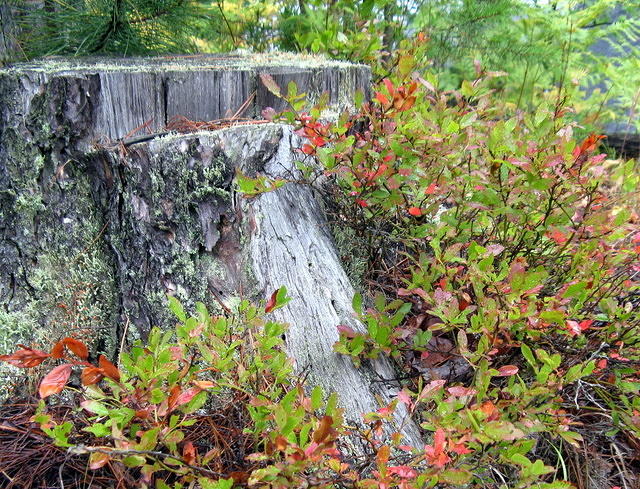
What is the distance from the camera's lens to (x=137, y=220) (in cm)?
220

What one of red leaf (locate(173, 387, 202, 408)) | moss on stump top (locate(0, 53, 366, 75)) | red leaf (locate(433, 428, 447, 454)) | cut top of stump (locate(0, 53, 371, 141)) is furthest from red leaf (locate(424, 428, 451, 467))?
moss on stump top (locate(0, 53, 366, 75))

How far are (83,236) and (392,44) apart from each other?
346cm

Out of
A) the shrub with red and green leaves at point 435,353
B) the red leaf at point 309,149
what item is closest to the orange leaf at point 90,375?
the shrub with red and green leaves at point 435,353

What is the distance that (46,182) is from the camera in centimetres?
231

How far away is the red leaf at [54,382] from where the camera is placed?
4.15 ft

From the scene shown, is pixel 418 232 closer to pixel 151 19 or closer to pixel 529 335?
pixel 529 335

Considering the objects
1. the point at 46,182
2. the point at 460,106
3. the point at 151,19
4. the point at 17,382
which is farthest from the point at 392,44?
the point at 17,382

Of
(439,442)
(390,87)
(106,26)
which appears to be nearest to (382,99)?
(390,87)

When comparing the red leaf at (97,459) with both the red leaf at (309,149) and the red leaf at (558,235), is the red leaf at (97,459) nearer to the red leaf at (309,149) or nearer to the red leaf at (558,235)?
the red leaf at (309,149)

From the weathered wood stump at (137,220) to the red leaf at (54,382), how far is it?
85 centimetres

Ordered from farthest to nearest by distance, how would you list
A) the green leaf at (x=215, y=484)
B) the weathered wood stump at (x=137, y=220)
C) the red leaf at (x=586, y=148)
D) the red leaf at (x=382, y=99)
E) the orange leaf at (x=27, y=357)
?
the red leaf at (x=382, y=99) < the weathered wood stump at (x=137, y=220) < the red leaf at (x=586, y=148) < the green leaf at (x=215, y=484) < the orange leaf at (x=27, y=357)

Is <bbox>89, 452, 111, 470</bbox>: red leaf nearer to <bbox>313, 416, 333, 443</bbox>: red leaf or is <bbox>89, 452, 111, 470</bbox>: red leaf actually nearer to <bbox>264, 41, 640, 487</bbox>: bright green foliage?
<bbox>313, 416, 333, 443</bbox>: red leaf

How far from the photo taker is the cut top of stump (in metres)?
2.24

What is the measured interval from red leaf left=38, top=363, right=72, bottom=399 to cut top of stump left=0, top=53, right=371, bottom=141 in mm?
1323
